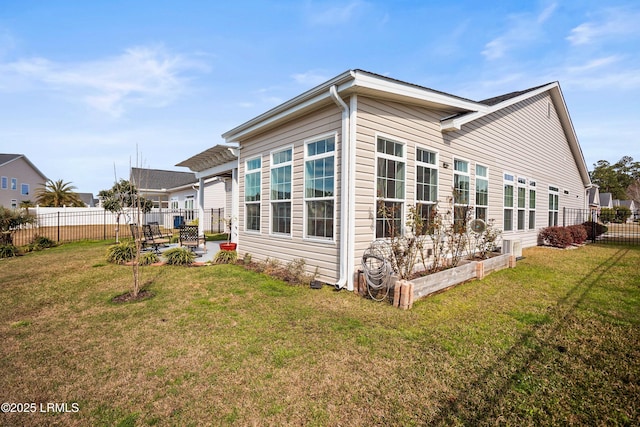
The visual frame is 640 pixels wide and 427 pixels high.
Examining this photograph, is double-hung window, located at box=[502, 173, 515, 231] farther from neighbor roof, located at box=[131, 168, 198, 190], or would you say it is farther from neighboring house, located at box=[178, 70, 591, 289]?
neighbor roof, located at box=[131, 168, 198, 190]

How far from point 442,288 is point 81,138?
680 inches

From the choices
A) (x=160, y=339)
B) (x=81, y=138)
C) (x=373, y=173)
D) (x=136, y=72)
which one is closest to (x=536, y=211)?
(x=373, y=173)

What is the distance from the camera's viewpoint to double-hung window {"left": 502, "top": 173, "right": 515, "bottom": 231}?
1002cm


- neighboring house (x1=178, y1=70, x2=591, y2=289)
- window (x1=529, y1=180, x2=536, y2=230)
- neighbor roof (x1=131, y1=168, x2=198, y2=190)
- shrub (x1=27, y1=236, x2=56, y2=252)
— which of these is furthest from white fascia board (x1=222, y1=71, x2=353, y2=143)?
neighbor roof (x1=131, y1=168, x2=198, y2=190)

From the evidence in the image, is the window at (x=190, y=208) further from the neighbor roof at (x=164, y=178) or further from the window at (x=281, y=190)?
the window at (x=281, y=190)

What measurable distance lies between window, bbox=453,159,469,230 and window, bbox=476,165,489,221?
701 millimetres

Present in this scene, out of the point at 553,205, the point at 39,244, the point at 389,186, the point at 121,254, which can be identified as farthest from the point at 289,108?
the point at 553,205

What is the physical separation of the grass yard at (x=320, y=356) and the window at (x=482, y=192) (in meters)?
3.37

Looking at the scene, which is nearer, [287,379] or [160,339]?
[287,379]

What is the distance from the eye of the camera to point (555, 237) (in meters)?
11.6

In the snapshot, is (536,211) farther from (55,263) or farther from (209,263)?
(55,263)

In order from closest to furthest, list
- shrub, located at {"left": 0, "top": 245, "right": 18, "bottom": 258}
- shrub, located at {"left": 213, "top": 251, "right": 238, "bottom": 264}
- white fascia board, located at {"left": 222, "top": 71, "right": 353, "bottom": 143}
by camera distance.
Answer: white fascia board, located at {"left": 222, "top": 71, "right": 353, "bottom": 143} < shrub, located at {"left": 213, "top": 251, "right": 238, "bottom": 264} < shrub, located at {"left": 0, "top": 245, "right": 18, "bottom": 258}

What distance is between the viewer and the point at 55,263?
27.7 ft

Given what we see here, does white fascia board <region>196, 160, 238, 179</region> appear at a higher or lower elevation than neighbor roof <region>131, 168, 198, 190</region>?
lower
